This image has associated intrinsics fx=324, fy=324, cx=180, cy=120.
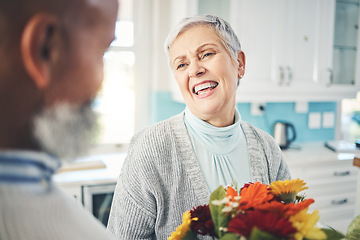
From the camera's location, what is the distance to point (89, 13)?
304 millimetres

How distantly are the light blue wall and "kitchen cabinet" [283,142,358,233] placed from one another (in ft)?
1.39

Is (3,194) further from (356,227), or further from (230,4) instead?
(230,4)

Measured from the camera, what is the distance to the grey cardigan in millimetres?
997

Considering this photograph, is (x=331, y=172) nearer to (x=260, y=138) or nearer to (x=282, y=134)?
(x=282, y=134)

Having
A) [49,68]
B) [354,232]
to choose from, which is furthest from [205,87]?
[49,68]

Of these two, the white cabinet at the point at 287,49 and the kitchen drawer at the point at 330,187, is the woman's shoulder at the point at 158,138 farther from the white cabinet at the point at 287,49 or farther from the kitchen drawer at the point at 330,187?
the kitchen drawer at the point at 330,187

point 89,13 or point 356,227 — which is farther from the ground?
point 89,13

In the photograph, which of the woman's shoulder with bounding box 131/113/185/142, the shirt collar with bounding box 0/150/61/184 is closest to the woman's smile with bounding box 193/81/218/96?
the woman's shoulder with bounding box 131/113/185/142

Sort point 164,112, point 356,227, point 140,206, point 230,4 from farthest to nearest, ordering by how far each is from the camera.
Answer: point 164,112, point 230,4, point 140,206, point 356,227

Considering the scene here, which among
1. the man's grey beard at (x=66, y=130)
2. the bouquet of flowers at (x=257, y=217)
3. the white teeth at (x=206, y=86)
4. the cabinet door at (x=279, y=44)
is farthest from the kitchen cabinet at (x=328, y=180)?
the man's grey beard at (x=66, y=130)

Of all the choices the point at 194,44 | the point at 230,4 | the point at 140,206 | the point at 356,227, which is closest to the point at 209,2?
the point at 230,4

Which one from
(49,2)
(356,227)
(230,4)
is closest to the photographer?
(49,2)

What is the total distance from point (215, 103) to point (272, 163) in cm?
30

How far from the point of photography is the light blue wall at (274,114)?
2668 mm
